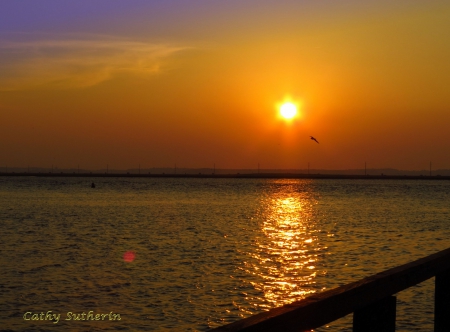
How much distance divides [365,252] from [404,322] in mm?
18787

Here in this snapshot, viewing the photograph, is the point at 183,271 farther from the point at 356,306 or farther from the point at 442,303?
the point at 356,306

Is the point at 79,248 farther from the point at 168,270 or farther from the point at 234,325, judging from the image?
the point at 234,325

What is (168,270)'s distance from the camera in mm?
29000

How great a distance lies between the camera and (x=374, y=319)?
200 inches

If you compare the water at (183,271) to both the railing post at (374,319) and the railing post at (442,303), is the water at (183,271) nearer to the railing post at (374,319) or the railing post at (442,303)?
the railing post at (442,303)

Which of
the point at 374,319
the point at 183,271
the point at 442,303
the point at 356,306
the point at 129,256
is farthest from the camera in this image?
the point at 129,256

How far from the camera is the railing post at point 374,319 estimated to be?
506 centimetres

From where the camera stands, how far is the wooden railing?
4121 mm

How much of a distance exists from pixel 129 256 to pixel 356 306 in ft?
101

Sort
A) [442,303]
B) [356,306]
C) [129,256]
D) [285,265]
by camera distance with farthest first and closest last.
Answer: [129,256] → [285,265] → [442,303] → [356,306]

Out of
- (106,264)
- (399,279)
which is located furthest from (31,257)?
(399,279)

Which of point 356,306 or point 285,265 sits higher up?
point 356,306

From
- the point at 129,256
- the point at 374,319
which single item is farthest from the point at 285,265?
the point at 374,319

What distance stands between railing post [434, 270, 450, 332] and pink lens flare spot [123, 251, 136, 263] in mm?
27017
